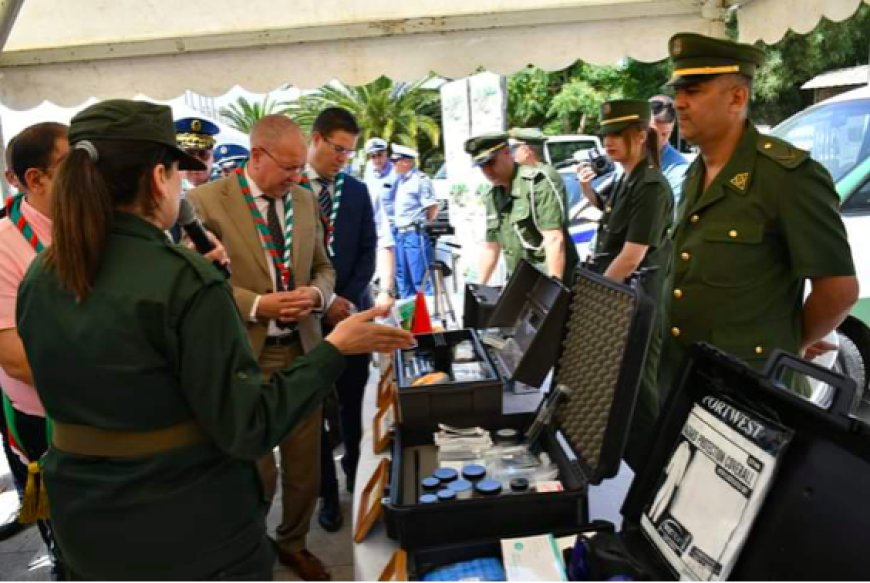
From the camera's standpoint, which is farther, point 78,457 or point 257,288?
point 257,288

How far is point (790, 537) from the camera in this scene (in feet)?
2.73

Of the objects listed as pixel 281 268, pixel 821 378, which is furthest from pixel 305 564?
pixel 821 378

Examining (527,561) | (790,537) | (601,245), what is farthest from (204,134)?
(790,537)

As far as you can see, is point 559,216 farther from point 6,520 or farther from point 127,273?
point 6,520

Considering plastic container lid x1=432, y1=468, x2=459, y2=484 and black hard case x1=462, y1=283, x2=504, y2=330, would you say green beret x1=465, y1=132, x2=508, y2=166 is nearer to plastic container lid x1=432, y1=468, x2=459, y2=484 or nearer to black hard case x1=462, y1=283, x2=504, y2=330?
black hard case x1=462, y1=283, x2=504, y2=330

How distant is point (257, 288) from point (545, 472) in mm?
1318

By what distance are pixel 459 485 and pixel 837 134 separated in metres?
3.94

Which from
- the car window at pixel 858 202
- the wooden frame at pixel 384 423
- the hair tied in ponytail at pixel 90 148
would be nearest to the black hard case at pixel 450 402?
the wooden frame at pixel 384 423

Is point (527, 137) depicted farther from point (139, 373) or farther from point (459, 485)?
point (139, 373)

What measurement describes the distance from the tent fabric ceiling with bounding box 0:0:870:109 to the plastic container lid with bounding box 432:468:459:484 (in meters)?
2.73

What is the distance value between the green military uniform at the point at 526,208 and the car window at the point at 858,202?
175 cm

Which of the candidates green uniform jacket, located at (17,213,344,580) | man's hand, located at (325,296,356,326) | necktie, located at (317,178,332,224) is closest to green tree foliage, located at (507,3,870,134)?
necktie, located at (317,178,332,224)

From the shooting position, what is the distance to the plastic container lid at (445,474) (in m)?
1.30

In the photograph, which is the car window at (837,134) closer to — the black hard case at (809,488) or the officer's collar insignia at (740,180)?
the officer's collar insignia at (740,180)
